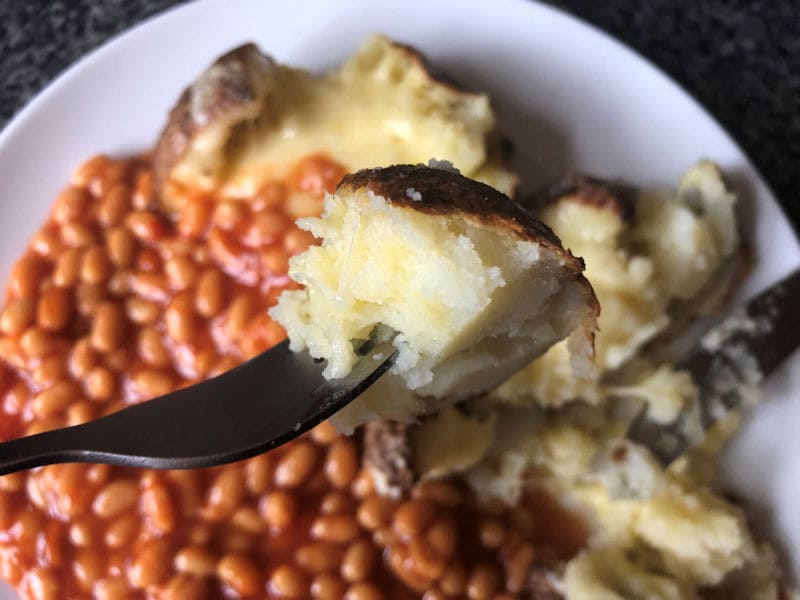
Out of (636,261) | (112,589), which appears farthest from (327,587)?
(636,261)

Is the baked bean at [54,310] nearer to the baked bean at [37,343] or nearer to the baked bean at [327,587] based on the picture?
the baked bean at [37,343]

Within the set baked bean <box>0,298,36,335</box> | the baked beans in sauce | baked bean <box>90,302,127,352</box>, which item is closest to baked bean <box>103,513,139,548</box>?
the baked beans in sauce

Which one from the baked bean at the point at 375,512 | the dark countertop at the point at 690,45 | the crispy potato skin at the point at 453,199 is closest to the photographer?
the crispy potato skin at the point at 453,199

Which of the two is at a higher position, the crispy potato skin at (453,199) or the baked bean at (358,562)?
the crispy potato skin at (453,199)

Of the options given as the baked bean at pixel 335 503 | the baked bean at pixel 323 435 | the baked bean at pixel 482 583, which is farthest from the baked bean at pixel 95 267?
the baked bean at pixel 482 583

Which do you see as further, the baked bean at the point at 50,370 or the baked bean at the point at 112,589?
the baked bean at the point at 50,370

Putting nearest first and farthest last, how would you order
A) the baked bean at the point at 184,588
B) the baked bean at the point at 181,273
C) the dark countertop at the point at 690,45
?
the baked bean at the point at 184,588 → the baked bean at the point at 181,273 → the dark countertop at the point at 690,45

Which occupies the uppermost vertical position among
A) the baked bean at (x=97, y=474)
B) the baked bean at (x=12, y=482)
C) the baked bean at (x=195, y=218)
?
the baked bean at (x=195, y=218)

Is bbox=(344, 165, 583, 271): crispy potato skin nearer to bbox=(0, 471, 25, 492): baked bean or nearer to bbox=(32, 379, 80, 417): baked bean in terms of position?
bbox=(32, 379, 80, 417): baked bean
